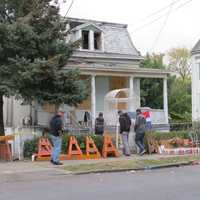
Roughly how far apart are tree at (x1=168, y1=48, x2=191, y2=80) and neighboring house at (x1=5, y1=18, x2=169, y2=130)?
4895 cm

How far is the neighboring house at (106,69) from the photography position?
30.8m

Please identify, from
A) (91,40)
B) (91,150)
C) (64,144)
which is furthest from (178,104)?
(64,144)

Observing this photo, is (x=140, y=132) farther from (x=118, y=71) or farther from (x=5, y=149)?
(x=118, y=71)

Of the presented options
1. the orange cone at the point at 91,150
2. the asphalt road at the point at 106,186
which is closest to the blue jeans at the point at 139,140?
the orange cone at the point at 91,150

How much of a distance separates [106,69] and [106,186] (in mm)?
19297

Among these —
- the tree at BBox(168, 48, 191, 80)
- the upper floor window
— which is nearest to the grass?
the upper floor window

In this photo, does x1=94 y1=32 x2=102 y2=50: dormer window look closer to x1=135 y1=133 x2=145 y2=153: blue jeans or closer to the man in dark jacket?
x1=135 y1=133 x2=145 y2=153: blue jeans

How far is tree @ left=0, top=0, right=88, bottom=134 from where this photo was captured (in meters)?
21.2

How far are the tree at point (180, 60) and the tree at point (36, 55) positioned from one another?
211 ft

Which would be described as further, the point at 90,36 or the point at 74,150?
the point at 90,36

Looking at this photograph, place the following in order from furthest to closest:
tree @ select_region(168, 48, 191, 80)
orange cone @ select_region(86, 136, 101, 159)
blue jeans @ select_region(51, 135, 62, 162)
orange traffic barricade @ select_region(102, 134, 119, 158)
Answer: tree @ select_region(168, 48, 191, 80) → orange traffic barricade @ select_region(102, 134, 119, 158) → orange cone @ select_region(86, 136, 101, 159) → blue jeans @ select_region(51, 135, 62, 162)

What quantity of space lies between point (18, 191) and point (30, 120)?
17.4 meters

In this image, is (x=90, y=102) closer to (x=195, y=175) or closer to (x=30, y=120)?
(x=30, y=120)

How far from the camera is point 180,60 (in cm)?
8706
